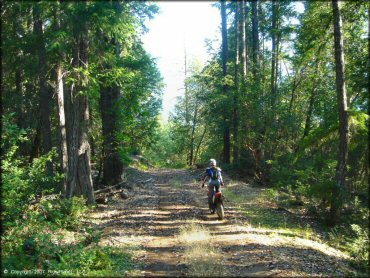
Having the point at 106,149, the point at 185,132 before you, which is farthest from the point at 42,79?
the point at 185,132

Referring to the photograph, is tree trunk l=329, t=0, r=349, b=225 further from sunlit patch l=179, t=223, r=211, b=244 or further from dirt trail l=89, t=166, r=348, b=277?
sunlit patch l=179, t=223, r=211, b=244

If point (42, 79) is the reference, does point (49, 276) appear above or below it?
below

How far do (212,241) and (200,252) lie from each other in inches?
37.9

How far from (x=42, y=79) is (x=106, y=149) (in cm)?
437

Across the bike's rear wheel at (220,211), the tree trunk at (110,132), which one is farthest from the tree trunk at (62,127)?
the bike's rear wheel at (220,211)

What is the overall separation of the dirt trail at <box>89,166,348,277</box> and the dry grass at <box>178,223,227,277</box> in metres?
0.10

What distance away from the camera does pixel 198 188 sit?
19266mm

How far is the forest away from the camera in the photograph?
351 inches

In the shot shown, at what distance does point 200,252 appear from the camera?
333 inches

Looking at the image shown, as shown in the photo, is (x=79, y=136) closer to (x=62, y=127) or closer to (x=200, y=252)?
(x=62, y=127)

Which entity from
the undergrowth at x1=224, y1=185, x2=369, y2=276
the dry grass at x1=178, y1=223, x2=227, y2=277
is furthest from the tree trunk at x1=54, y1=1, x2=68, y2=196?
the undergrowth at x1=224, y1=185, x2=369, y2=276

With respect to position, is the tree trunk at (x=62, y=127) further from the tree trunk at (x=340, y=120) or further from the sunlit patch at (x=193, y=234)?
the tree trunk at (x=340, y=120)

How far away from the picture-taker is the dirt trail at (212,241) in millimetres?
7535

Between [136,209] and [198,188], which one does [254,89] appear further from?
[136,209]
